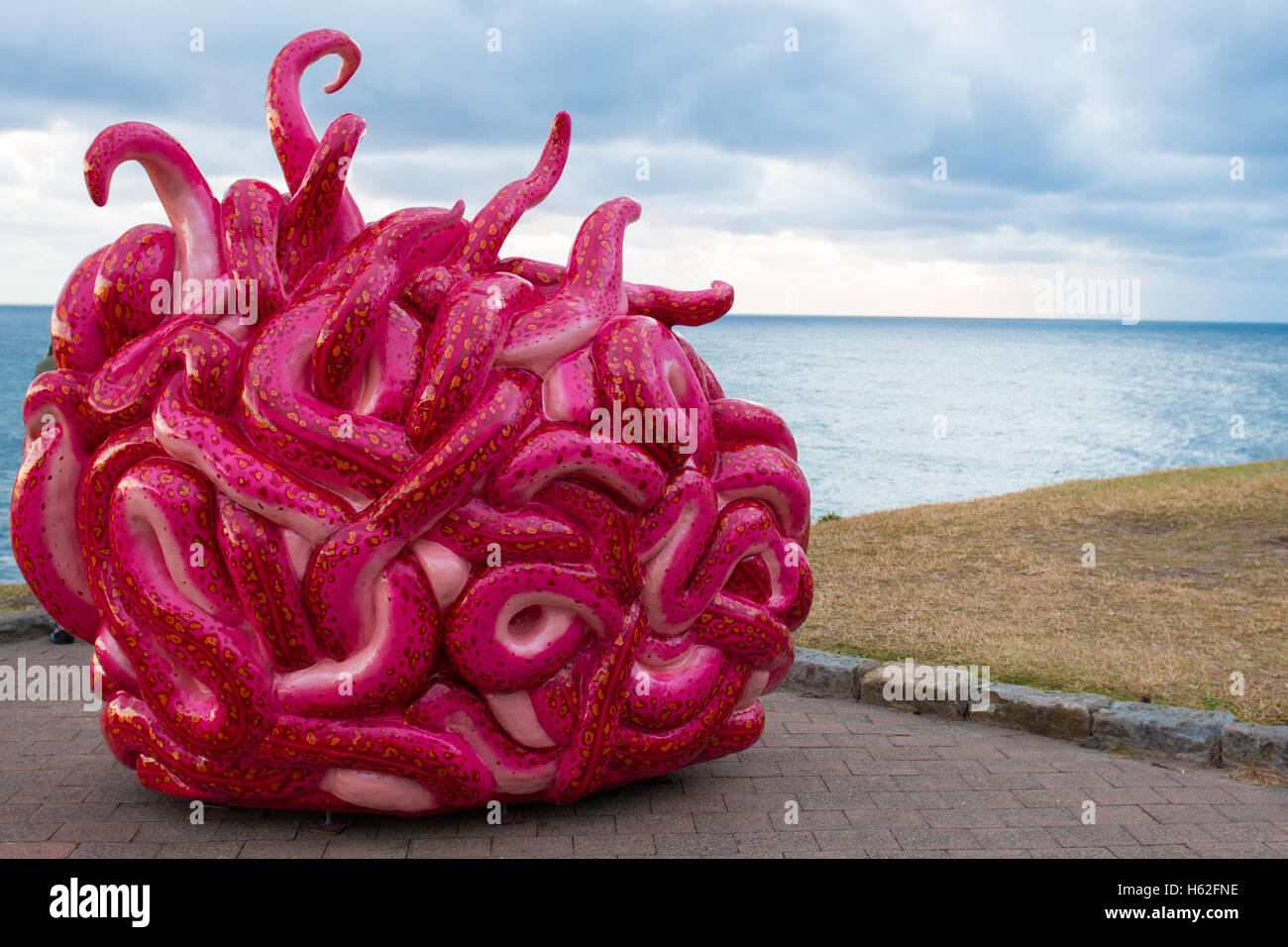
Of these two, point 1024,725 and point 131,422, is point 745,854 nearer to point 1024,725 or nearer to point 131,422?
point 1024,725

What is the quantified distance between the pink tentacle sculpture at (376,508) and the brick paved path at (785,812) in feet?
0.67

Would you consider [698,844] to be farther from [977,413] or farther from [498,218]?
[977,413]

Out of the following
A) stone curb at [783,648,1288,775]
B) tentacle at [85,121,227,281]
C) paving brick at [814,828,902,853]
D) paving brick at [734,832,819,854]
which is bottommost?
paving brick at [814,828,902,853]

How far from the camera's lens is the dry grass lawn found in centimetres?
729

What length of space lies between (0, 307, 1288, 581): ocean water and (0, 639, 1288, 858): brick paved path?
6.91ft

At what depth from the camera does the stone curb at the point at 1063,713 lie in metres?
6.11

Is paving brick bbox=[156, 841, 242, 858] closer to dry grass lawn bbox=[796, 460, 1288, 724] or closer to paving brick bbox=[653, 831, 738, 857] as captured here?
paving brick bbox=[653, 831, 738, 857]

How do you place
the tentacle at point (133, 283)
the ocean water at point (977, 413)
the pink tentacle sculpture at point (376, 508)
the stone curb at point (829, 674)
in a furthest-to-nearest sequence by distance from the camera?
the ocean water at point (977, 413) → the stone curb at point (829, 674) → the tentacle at point (133, 283) → the pink tentacle sculpture at point (376, 508)

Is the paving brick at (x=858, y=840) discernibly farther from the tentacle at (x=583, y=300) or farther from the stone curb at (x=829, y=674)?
the tentacle at (x=583, y=300)

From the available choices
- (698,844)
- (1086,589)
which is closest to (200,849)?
(698,844)

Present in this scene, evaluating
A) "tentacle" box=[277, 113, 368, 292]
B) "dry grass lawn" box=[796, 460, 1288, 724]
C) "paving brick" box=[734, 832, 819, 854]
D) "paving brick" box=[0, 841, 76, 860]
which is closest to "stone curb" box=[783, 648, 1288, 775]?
"dry grass lawn" box=[796, 460, 1288, 724]

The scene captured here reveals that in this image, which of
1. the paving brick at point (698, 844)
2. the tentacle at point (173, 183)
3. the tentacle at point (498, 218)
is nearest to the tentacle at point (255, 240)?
the tentacle at point (173, 183)

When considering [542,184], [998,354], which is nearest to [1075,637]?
[542,184]

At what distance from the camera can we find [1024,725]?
21.8ft
